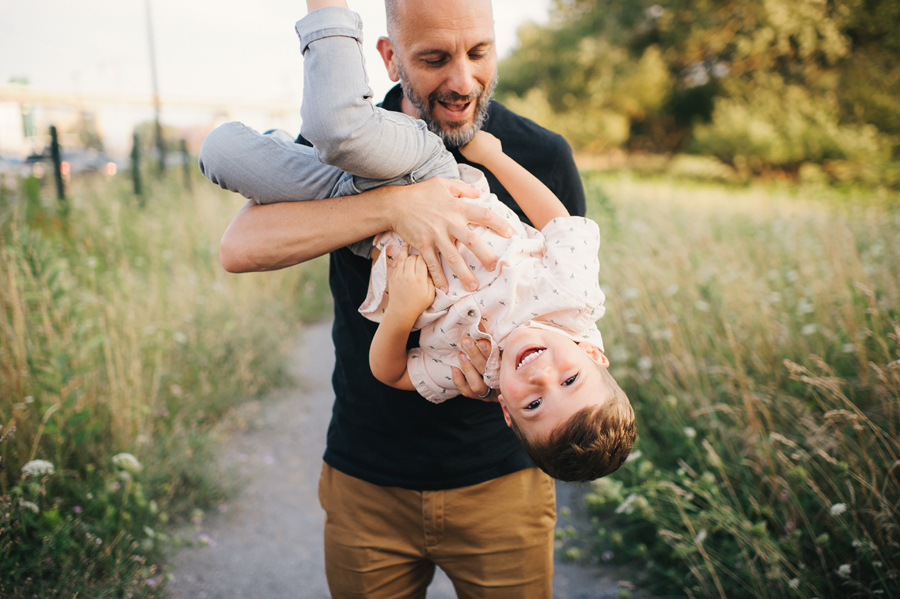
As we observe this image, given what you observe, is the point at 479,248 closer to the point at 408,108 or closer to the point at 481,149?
the point at 481,149

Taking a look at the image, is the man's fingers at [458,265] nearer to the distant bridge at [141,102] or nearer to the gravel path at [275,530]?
the gravel path at [275,530]

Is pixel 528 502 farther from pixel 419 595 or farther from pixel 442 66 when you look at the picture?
pixel 442 66

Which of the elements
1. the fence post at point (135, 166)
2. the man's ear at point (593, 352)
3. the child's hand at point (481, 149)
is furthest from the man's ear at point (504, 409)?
the fence post at point (135, 166)

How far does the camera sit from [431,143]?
→ 133 cm

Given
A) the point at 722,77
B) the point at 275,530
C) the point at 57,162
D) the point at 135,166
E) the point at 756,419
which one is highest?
the point at 722,77

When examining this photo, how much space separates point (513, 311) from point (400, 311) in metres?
0.35

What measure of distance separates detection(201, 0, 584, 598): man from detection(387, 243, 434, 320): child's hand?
4 cm

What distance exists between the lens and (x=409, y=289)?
1.29 meters

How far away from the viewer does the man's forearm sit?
1.31 meters

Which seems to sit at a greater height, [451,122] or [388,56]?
[388,56]

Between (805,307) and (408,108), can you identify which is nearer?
(408,108)

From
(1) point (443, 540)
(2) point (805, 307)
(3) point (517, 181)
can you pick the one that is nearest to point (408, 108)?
(3) point (517, 181)

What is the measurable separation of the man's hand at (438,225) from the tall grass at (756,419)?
1276mm

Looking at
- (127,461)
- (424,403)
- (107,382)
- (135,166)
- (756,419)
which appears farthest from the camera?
(135,166)
